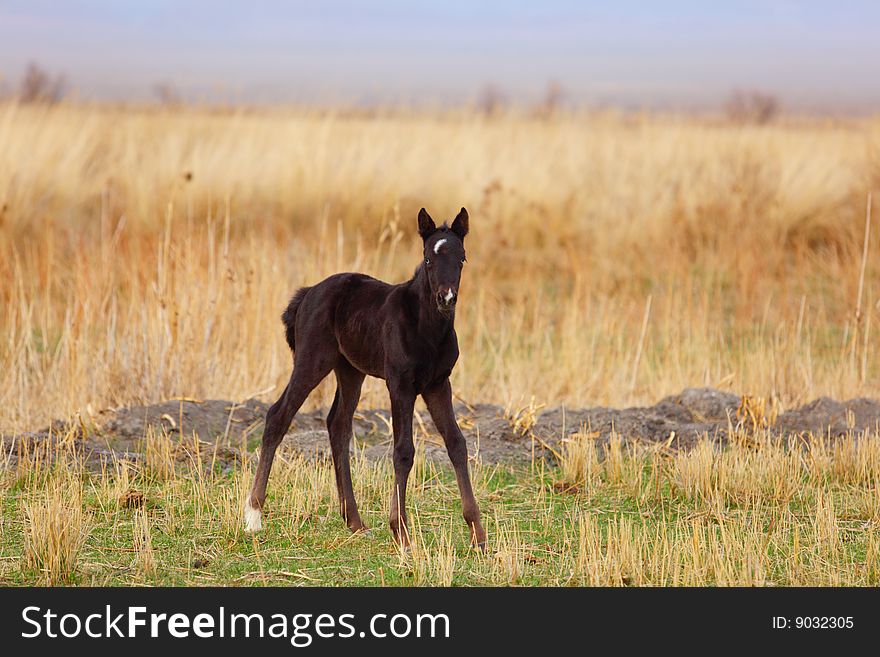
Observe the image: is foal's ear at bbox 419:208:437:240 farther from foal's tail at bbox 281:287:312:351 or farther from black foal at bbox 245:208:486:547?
foal's tail at bbox 281:287:312:351

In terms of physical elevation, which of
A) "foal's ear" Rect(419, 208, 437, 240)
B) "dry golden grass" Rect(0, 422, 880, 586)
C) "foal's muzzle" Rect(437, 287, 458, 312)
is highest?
"foal's ear" Rect(419, 208, 437, 240)

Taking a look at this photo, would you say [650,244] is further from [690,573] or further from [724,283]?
[690,573]

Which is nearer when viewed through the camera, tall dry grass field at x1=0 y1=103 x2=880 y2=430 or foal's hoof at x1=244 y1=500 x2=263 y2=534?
foal's hoof at x1=244 y1=500 x2=263 y2=534

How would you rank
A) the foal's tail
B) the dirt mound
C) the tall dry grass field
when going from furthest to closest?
the tall dry grass field, the dirt mound, the foal's tail

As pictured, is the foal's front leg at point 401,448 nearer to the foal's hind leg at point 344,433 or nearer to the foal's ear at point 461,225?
the foal's hind leg at point 344,433

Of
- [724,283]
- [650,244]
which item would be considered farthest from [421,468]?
[650,244]

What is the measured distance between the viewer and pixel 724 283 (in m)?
14.4

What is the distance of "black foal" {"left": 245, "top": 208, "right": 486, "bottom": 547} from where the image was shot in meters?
5.32

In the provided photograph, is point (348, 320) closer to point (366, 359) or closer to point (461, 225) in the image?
point (366, 359)

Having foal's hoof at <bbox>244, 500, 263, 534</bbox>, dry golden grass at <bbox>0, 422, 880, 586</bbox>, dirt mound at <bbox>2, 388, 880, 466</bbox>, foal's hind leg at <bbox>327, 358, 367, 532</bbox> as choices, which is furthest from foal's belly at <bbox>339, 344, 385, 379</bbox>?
dirt mound at <bbox>2, 388, 880, 466</bbox>

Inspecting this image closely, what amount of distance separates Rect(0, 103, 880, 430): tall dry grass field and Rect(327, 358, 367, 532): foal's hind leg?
1220mm

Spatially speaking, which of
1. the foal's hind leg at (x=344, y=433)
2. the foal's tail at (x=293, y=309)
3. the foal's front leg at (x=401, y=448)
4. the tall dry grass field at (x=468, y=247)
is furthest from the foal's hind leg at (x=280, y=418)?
the tall dry grass field at (x=468, y=247)

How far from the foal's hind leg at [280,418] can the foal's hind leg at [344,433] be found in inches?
6.3

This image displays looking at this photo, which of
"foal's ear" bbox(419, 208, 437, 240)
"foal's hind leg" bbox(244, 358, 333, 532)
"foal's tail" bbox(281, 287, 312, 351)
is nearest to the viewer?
"foal's ear" bbox(419, 208, 437, 240)
